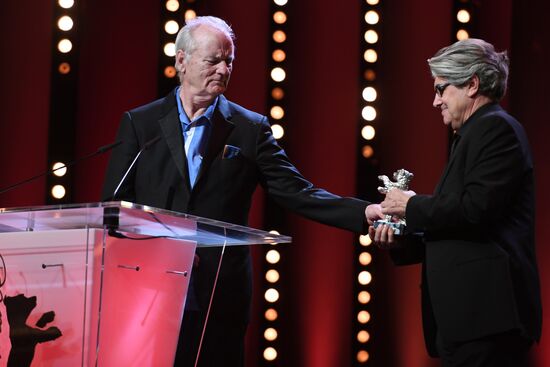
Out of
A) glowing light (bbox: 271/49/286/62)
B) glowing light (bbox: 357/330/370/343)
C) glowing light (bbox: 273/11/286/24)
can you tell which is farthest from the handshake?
glowing light (bbox: 273/11/286/24)

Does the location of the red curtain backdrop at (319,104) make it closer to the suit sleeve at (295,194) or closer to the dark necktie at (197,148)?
the suit sleeve at (295,194)

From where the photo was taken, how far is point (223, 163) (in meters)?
2.70

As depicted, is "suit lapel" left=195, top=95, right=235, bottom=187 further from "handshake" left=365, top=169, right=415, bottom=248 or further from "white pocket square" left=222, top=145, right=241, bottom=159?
"handshake" left=365, top=169, right=415, bottom=248

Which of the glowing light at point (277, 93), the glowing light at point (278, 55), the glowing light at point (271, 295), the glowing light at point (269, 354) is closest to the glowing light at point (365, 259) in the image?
the glowing light at point (271, 295)

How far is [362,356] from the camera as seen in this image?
156 inches

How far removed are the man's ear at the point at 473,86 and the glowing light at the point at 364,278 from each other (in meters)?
1.82

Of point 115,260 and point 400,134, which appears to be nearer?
point 115,260

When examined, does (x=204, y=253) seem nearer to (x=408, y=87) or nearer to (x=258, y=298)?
(x=258, y=298)

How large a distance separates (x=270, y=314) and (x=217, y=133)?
1402mm

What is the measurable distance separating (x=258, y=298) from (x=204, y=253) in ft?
5.11

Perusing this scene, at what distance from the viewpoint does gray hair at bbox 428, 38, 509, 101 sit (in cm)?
225

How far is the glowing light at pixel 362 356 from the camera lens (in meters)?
3.95

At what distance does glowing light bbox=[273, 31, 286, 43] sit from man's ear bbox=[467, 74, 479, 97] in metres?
1.87

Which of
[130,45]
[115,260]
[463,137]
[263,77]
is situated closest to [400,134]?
[263,77]
